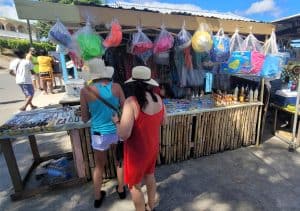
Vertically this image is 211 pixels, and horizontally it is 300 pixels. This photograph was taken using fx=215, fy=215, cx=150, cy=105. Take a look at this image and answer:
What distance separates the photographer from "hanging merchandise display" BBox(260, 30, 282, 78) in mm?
3090

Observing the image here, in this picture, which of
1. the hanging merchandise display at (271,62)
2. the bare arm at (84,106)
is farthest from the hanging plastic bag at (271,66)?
the bare arm at (84,106)

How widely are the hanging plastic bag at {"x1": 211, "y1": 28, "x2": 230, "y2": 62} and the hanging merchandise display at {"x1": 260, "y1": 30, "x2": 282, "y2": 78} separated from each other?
621 mm

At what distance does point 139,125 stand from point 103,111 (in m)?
0.57

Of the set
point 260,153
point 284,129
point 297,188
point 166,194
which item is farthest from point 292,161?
point 166,194

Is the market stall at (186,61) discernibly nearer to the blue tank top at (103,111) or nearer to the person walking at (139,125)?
the blue tank top at (103,111)

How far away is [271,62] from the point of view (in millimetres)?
3102

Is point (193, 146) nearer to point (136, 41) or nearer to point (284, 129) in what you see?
point (136, 41)

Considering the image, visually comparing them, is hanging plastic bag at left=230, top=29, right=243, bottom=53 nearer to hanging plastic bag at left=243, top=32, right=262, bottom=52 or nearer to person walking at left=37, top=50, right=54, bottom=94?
hanging plastic bag at left=243, top=32, right=262, bottom=52

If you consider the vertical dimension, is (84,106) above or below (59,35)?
below

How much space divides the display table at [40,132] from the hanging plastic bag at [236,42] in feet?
7.68

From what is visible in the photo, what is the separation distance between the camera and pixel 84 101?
81.3 inches

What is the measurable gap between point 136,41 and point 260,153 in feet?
8.69

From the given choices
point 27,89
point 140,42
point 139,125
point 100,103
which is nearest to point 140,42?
point 140,42

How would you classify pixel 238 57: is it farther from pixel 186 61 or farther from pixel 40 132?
pixel 40 132
